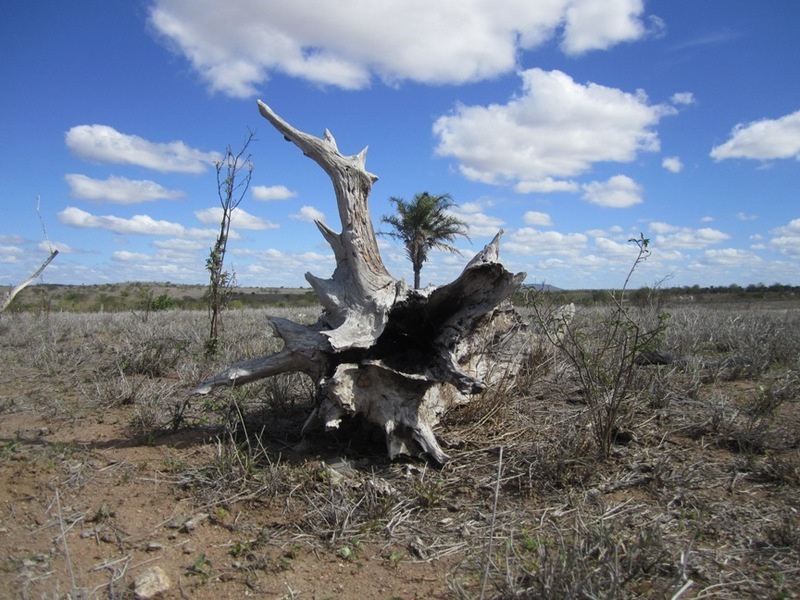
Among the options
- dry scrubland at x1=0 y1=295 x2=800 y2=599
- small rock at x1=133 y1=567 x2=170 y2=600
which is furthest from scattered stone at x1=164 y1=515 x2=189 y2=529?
small rock at x1=133 y1=567 x2=170 y2=600

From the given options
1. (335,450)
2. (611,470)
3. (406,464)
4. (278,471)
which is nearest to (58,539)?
(278,471)

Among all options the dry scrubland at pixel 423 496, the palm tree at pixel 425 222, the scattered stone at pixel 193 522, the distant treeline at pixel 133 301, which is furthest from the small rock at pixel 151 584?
the palm tree at pixel 425 222

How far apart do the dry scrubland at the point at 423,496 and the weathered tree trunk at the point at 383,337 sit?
305 mm

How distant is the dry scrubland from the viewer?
2.58m

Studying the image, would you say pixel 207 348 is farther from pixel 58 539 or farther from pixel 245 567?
pixel 245 567

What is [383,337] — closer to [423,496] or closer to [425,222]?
[423,496]

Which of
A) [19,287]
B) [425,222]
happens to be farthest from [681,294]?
[19,287]

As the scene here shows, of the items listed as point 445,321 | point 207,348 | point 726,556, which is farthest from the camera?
point 207,348

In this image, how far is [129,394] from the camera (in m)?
5.16

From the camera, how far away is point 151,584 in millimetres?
2629

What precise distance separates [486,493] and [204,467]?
5.91 ft

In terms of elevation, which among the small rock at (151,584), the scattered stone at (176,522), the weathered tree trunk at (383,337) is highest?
the weathered tree trunk at (383,337)

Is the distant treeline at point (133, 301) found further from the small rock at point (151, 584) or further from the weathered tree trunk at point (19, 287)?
the small rock at point (151, 584)

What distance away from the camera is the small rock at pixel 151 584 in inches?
101
